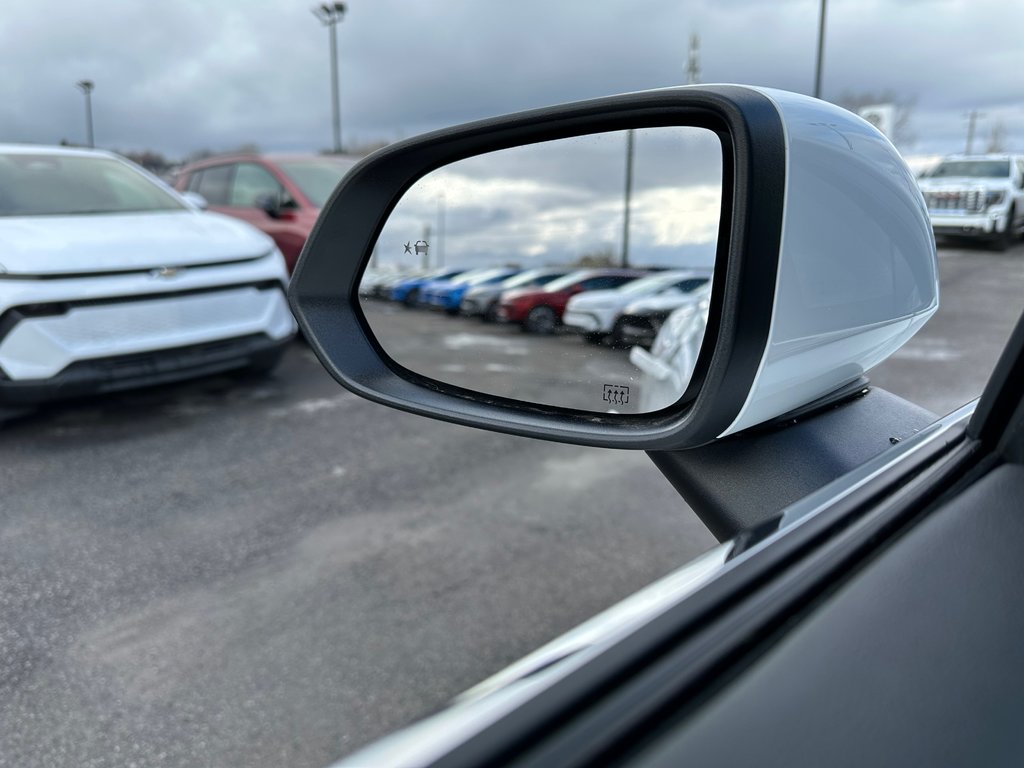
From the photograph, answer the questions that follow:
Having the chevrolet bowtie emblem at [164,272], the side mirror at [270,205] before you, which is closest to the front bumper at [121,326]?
the chevrolet bowtie emblem at [164,272]

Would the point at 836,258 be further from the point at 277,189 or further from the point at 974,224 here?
the point at 277,189

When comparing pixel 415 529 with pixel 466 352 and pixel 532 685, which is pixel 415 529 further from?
pixel 532 685

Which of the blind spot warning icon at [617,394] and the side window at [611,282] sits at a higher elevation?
the side window at [611,282]

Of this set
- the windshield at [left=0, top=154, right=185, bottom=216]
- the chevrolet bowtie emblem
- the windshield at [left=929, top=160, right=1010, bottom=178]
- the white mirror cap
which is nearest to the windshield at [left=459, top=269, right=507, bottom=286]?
the white mirror cap

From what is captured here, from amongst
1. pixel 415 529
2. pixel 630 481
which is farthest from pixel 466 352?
pixel 630 481

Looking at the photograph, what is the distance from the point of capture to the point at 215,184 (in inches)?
329

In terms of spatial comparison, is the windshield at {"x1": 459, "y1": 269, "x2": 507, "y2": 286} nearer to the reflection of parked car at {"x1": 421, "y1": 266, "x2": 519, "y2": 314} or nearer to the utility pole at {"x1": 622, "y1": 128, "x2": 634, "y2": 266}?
the reflection of parked car at {"x1": 421, "y1": 266, "x2": 519, "y2": 314}

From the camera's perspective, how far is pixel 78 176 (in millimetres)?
5625

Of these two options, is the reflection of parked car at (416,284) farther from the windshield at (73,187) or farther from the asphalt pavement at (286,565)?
the windshield at (73,187)

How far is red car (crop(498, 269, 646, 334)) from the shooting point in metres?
1.10

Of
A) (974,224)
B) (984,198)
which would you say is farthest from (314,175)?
(974,224)

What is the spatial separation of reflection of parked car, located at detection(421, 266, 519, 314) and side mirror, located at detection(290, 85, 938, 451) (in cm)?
6

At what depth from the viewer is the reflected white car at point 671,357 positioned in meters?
1.00

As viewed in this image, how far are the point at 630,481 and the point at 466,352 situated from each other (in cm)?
271
